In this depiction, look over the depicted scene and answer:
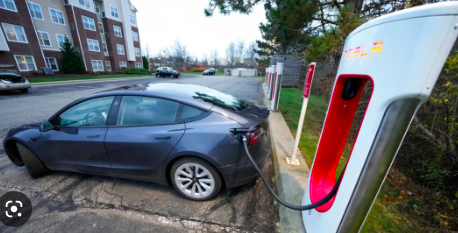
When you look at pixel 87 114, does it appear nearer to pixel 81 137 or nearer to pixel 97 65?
pixel 81 137

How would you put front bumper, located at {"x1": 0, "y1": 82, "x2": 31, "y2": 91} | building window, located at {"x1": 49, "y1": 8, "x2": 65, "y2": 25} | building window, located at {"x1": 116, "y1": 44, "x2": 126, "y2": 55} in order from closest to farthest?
front bumper, located at {"x1": 0, "y1": 82, "x2": 31, "y2": 91}, building window, located at {"x1": 49, "y1": 8, "x2": 65, "y2": 25}, building window, located at {"x1": 116, "y1": 44, "x2": 126, "y2": 55}

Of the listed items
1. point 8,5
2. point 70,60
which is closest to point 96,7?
point 70,60

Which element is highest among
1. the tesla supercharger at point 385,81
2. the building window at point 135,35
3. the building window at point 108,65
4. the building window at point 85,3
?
the building window at point 85,3

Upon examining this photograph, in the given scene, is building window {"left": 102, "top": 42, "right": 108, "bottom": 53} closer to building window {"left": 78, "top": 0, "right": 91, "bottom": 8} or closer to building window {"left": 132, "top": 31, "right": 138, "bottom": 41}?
building window {"left": 78, "top": 0, "right": 91, "bottom": 8}

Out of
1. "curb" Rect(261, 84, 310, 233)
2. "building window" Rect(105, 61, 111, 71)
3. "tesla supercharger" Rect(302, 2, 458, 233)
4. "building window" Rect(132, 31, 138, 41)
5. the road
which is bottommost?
the road

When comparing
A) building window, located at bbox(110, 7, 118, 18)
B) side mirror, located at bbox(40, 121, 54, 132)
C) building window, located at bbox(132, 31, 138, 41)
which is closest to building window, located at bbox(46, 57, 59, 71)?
building window, located at bbox(110, 7, 118, 18)

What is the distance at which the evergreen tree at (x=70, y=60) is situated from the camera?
20312mm

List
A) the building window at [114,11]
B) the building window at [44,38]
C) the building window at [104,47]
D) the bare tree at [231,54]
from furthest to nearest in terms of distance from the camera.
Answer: the bare tree at [231,54], the building window at [114,11], the building window at [104,47], the building window at [44,38]

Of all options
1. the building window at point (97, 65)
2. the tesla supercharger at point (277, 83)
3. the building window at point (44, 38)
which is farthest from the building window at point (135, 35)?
the tesla supercharger at point (277, 83)

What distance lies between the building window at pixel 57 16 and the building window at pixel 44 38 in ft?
6.93

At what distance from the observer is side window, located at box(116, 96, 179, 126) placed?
2.24 m

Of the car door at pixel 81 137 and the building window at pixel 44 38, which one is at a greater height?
the building window at pixel 44 38

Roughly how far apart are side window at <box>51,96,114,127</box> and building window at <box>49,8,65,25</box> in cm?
2812

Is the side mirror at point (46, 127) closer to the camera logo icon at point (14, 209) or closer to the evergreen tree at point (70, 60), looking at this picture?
the camera logo icon at point (14, 209)
